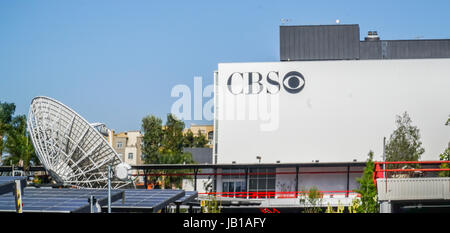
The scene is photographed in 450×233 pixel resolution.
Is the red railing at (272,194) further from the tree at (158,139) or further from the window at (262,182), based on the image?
the tree at (158,139)

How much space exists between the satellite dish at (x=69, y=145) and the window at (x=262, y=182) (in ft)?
74.2

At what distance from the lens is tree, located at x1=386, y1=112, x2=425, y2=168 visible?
169 feet

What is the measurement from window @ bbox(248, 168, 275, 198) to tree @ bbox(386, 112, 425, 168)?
1157 centimetres

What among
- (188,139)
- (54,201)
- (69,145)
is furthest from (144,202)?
(188,139)

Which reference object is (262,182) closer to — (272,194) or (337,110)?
(272,194)

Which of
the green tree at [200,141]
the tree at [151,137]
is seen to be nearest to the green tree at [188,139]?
the green tree at [200,141]

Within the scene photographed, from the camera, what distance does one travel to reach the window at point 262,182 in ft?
187

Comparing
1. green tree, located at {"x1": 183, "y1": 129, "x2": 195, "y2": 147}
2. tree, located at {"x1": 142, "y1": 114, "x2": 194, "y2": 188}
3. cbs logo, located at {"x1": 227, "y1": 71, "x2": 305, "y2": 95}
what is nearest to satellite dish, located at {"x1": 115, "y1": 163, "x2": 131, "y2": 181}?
cbs logo, located at {"x1": 227, "y1": 71, "x2": 305, "y2": 95}

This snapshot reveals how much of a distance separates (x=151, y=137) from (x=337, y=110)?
36.9 metres

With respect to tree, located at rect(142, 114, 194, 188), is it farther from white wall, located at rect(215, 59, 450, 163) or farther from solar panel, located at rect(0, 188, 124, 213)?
solar panel, located at rect(0, 188, 124, 213)

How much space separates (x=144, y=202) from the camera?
23.9m
